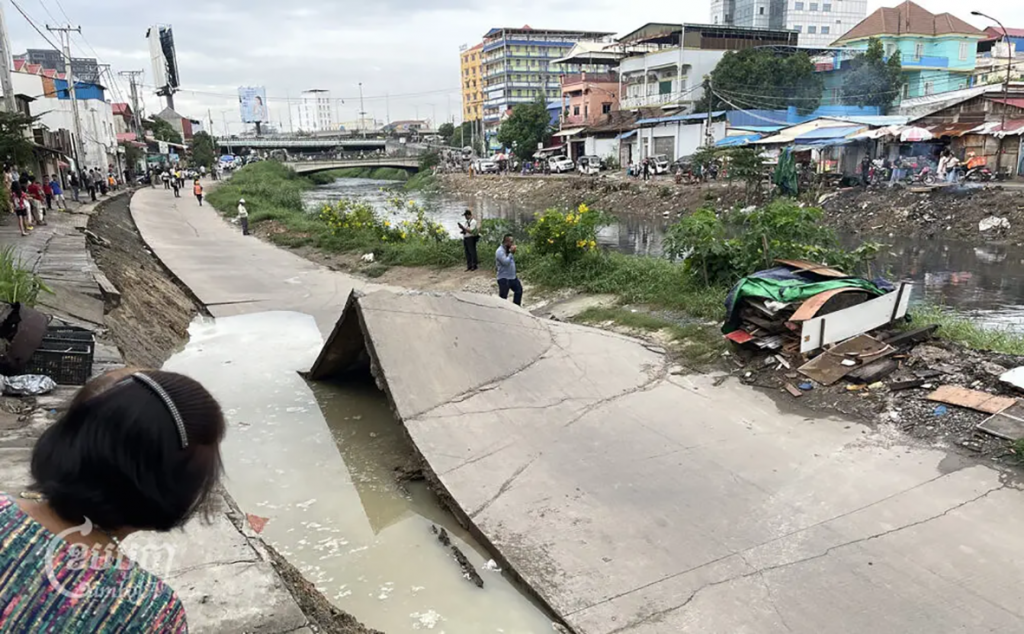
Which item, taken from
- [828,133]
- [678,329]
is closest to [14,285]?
[678,329]

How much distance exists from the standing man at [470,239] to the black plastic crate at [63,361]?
840 cm

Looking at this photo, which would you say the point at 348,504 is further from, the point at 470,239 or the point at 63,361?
the point at 470,239

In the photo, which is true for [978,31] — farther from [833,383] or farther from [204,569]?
[204,569]

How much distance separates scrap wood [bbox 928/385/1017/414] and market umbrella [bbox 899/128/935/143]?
23.9 metres

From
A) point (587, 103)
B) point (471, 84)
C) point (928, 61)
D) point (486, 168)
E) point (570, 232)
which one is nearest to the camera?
point (570, 232)

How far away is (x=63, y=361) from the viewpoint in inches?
239

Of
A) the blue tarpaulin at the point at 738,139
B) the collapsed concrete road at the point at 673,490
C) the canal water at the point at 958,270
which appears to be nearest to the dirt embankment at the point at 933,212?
the canal water at the point at 958,270

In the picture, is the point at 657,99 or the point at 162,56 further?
the point at 162,56

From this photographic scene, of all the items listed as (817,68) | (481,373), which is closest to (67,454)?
(481,373)

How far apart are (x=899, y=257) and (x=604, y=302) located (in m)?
12.7

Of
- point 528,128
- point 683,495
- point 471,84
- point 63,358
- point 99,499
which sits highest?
point 471,84

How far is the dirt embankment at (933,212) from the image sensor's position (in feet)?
65.9

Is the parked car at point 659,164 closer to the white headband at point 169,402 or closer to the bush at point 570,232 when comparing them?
the bush at point 570,232

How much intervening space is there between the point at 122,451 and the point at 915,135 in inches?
1194
